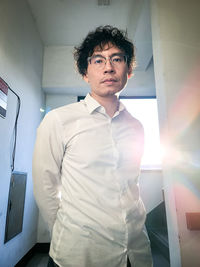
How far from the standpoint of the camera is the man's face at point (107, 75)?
1030mm

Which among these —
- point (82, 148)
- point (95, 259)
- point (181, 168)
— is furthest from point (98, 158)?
point (181, 168)

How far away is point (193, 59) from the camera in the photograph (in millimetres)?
1503

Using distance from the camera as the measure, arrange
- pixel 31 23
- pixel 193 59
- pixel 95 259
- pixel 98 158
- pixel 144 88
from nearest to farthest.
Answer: pixel 95 259 < pixel 98 158 < pixel 193 59 < pixel 31 23 < pixel 144 88

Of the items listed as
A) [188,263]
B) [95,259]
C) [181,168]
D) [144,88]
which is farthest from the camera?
[144,88]

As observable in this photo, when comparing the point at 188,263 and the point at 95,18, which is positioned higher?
the point at 95,18

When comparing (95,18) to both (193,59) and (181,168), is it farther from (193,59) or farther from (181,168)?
(181,168)

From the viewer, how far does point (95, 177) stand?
34.9 inches

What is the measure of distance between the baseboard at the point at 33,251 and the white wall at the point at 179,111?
190 cm

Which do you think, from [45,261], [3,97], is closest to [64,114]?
[3,97]

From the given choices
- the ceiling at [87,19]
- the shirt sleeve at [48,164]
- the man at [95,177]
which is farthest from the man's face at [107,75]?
the ceiling at [87,19]

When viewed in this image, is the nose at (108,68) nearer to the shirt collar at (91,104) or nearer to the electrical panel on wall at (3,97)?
the shirt collar at (91,104)

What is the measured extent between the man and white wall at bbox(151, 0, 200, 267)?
42cm

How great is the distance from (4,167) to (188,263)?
1678mm

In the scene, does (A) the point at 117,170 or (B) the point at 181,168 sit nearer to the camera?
(A) the point at 117,170
